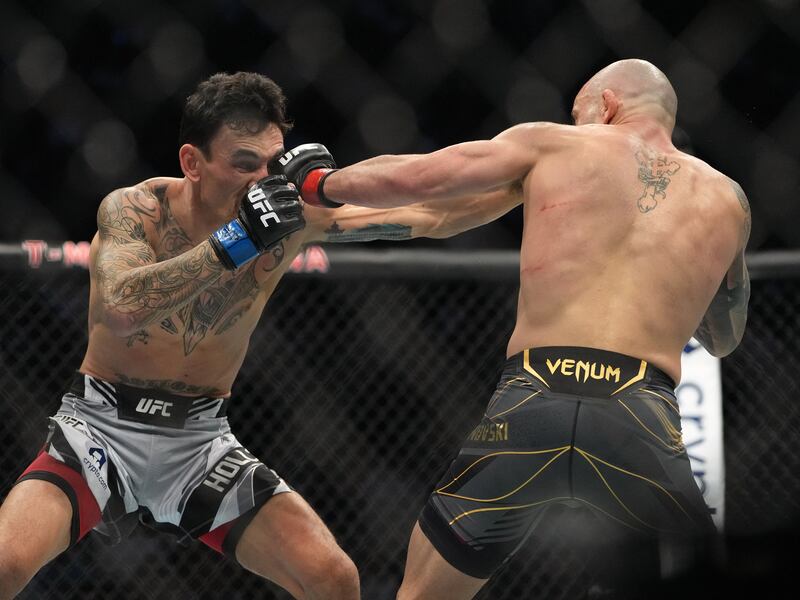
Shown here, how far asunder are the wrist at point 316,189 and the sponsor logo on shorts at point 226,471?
22.6 inches

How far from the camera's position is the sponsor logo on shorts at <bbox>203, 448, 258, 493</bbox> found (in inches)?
84.9

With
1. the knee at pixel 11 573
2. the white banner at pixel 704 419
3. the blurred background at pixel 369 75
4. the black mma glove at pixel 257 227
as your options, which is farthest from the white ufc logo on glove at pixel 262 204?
the blurred background at pixel 369 75

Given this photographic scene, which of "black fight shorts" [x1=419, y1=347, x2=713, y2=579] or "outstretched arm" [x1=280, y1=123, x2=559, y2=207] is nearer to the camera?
"black fight shorts" [x1=419, y1=347, x2=713, y2=579]

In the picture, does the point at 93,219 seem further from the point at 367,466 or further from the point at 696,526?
the point at 696,526

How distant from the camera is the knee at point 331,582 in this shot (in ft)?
6.82

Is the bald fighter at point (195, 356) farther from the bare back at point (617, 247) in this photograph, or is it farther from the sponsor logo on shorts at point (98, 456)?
the bare back at point (617, 247)

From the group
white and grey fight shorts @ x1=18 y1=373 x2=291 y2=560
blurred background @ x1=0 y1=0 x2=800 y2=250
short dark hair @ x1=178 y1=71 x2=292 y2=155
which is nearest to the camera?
white and grey fight shorts @ x1=18 y1=373 x2=291 y2=560

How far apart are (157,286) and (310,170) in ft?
1.24

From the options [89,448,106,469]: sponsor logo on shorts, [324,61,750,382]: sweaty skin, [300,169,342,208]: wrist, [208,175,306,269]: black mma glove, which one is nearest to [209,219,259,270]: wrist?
[208,175,306,269]: black mma glove

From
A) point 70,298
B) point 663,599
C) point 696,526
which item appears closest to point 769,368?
point 696,526

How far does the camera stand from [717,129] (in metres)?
3.54

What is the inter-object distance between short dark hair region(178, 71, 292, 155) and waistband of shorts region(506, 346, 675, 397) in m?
0.94

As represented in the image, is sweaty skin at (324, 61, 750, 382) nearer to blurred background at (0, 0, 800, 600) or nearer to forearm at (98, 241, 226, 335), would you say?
forearm at (98, 241, 226, 335)

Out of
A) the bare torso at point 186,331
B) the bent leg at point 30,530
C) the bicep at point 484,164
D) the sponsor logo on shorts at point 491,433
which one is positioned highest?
the bicep at point 484,164
